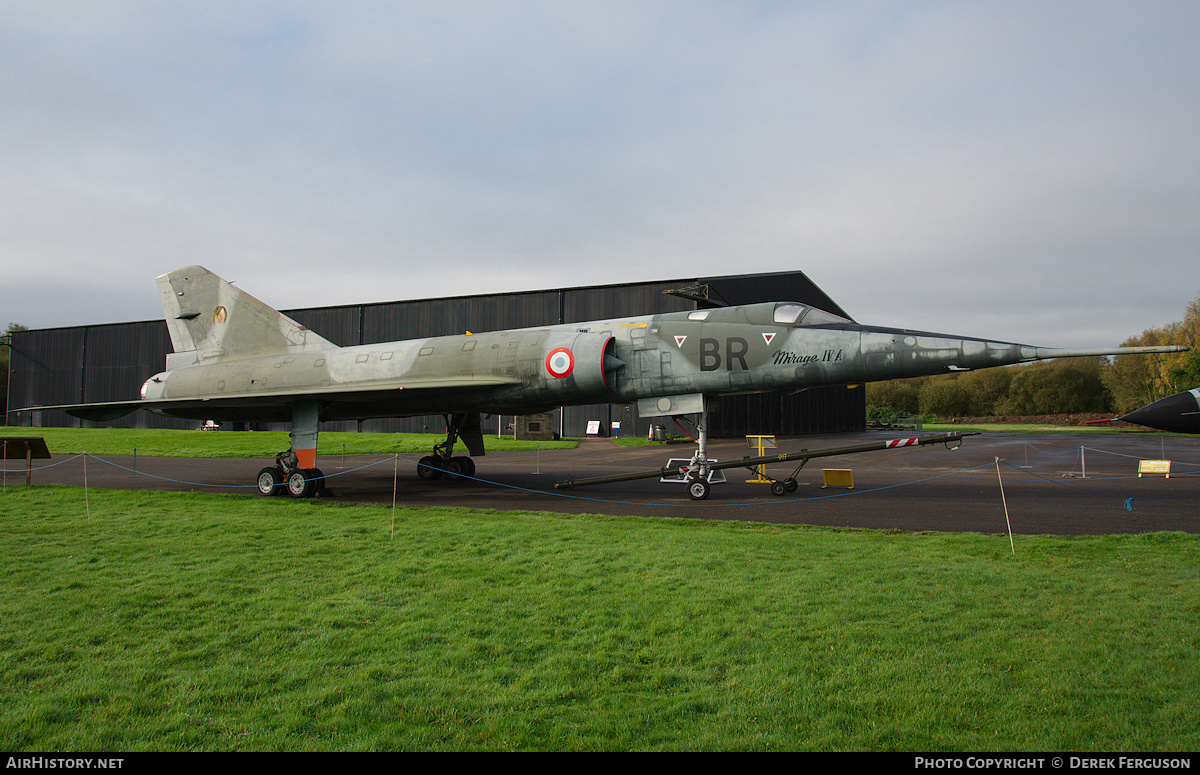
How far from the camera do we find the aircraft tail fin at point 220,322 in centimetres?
1509

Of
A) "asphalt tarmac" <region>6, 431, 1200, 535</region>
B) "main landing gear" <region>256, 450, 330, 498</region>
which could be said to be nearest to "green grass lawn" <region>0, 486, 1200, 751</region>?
"asphalt tarmac" <region>6, 431, 1200, 535</region>

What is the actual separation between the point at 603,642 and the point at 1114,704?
282 centimetres

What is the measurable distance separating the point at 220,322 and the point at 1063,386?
74.5 meters

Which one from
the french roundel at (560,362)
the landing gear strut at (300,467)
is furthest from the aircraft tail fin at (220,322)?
the french roundel at (560,362)

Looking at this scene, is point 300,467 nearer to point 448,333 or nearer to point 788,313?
point 788,313

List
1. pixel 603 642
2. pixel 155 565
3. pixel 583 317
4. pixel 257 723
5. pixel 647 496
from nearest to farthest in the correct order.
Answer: pixel 257 723, pixel 603 642, pixel 155 565, pixel 647 496, pixel 583 317

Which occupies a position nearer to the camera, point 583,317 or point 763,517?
point 763,517

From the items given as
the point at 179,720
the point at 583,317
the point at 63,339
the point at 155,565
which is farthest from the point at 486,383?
the point at 63,339

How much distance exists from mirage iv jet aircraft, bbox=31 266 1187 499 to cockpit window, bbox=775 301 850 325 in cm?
3

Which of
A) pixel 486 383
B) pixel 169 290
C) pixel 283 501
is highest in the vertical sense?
pixel 169 290

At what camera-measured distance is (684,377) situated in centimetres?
1193

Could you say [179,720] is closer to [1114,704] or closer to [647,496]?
[1114,704]

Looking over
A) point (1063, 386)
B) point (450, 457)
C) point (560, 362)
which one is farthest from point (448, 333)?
point (1063, 386)

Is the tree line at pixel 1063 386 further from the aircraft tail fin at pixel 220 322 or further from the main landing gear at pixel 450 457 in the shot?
the aircraft tail fin at pixel 220 322
